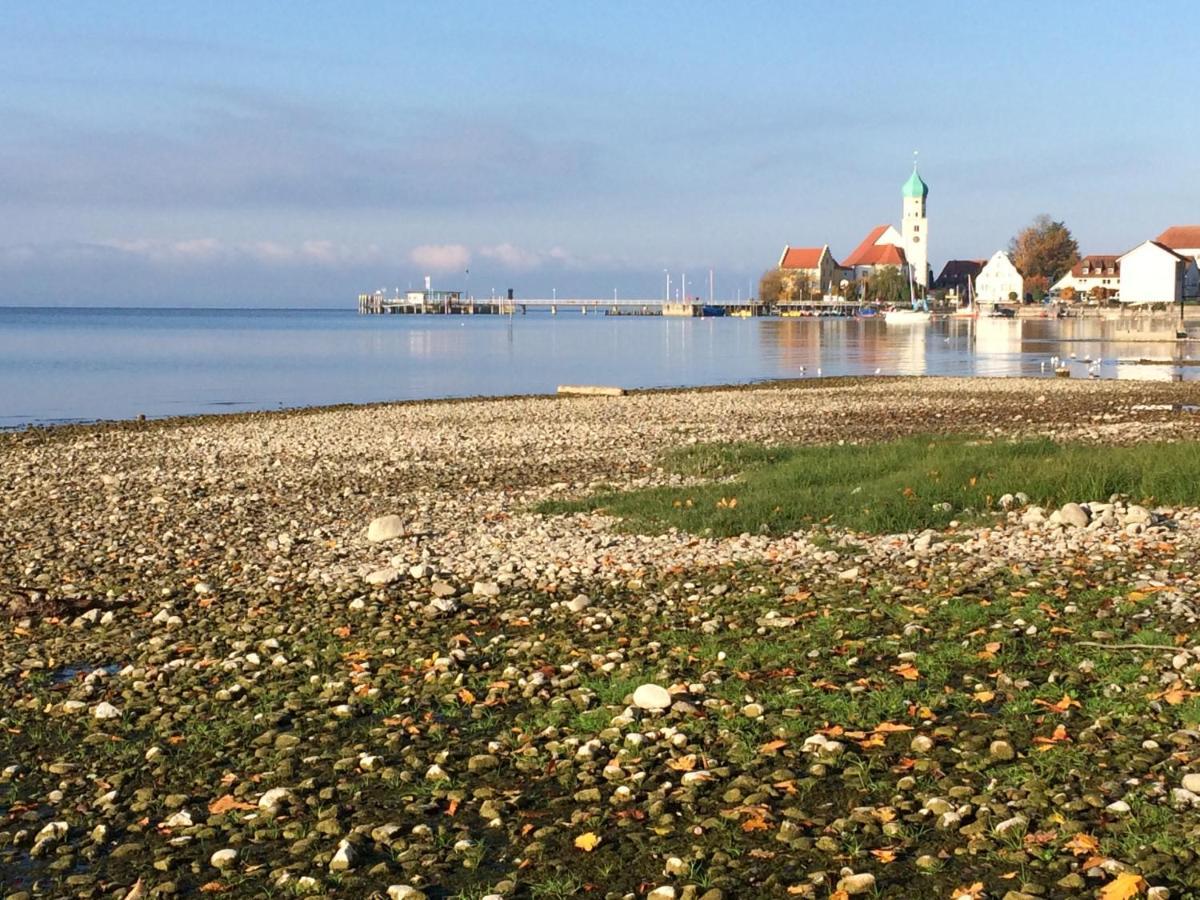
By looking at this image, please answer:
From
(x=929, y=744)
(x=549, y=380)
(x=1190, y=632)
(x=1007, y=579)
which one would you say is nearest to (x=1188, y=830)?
(x=929, y=744)

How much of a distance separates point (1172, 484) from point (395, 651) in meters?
10.7

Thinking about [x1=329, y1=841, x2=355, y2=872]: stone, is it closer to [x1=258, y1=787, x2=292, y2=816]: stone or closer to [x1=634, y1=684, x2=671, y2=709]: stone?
[x1=258, y1=787, x2=292, y2=816]: stone

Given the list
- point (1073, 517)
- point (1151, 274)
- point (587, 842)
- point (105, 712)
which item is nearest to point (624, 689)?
point (587, 842)

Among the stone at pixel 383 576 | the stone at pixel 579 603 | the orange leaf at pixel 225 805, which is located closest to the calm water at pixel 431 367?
the stone at pixel 383 576

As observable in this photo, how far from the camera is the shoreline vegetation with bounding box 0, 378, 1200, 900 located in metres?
6.11

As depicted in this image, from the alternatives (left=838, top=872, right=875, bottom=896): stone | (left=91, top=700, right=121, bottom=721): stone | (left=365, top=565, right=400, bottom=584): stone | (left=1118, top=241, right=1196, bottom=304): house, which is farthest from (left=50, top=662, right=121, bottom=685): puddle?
(left=1118, top=241, right=1196, bottom=304): house

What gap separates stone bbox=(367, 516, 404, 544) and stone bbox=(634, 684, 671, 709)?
7.12 m

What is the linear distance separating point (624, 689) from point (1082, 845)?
3433 mm

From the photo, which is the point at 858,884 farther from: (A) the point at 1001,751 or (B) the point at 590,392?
(B) the point at 590,392

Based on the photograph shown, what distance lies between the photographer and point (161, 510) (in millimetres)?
17906

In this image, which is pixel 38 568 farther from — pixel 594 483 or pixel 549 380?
pixel 549 380

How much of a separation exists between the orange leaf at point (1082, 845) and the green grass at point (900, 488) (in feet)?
26.8

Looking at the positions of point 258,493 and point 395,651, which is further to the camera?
point 258,493

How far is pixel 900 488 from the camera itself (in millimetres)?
15953
